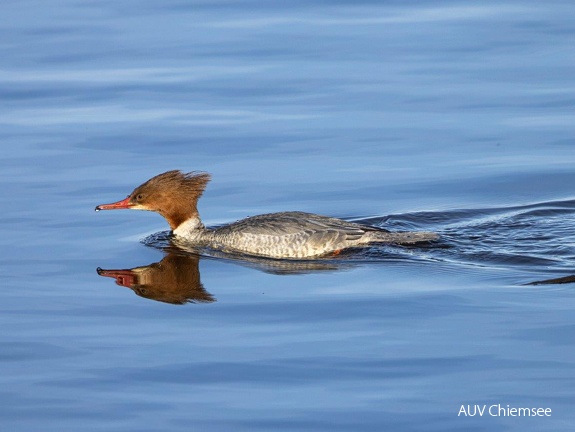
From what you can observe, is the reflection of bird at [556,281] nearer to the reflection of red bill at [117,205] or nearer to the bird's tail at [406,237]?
the bird's tail at [406,237]

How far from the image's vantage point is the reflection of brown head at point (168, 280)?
11273mm

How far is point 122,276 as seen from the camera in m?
12.0

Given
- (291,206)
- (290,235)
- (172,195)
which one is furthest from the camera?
(291,206)

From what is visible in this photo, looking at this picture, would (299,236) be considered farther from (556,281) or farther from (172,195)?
(556,281)

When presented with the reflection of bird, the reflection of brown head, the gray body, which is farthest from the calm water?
the gray body

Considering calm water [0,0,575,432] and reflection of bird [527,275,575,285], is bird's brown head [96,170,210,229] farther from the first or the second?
reflection of bird [527,275,575,285]

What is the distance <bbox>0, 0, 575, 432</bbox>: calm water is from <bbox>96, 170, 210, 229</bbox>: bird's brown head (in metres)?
0.37

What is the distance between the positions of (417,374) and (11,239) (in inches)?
220

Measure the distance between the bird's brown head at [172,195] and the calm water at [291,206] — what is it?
37 cm

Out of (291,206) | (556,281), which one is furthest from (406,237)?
(556,281)

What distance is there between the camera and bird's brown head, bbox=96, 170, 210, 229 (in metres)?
13.5

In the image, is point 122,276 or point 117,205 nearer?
point 122,276

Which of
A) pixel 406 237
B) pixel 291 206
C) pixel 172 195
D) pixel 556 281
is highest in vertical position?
pixel 291 206

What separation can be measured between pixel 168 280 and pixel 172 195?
1857mm
